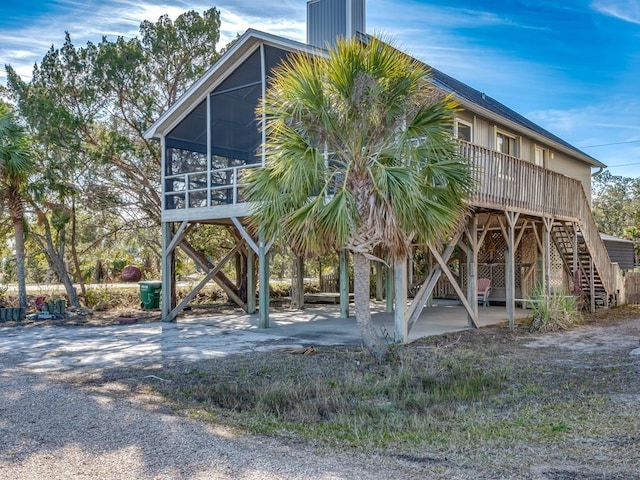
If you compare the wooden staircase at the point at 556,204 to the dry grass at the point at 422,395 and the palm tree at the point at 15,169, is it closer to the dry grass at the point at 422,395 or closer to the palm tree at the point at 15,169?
the dry grass at the point at 422,395

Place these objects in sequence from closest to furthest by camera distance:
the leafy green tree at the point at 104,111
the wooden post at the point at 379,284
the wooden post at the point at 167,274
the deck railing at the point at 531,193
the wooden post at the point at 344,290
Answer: the deck railing at the point at 531,193
the wooden post at the point at 167,274
the wooden post at the point at 344,290
the leafy green tree at the point at 104,111
the wooden post at the point at 379,284

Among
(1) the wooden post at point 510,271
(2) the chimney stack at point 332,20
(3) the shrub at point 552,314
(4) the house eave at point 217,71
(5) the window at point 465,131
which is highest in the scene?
(2) the chimney stack at point 332,20

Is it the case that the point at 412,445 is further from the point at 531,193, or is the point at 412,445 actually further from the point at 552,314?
the point at 531,193

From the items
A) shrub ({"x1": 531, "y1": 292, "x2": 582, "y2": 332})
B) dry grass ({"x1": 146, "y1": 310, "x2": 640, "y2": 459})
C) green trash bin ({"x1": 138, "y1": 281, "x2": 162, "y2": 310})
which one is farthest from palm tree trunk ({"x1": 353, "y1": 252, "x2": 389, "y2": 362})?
green trash bin ({"x1": 138, "y1": 281, "x2": 162, "y2": 310})

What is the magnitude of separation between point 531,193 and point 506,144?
2.89 m

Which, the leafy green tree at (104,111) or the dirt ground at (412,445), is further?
the leafy green tree at (104,111)

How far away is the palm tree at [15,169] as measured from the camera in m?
14.9

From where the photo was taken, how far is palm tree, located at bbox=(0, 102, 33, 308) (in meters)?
14.9

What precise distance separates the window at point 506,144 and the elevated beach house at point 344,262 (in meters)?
0.04

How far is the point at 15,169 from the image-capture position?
14992 millimetres

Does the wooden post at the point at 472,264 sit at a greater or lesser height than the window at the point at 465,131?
lesser

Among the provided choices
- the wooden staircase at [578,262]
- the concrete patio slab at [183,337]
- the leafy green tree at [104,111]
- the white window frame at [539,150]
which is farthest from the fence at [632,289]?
the leafy green tree at [104,111]

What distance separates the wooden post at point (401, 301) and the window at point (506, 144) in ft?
22.8

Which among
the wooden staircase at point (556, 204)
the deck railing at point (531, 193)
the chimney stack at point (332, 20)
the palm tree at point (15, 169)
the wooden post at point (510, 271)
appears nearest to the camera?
the deck railing at point (531, 193)
